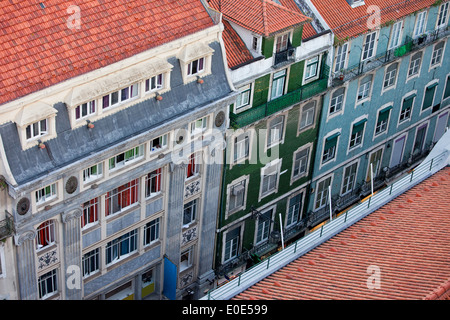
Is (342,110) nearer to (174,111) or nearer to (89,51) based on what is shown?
(174,111)

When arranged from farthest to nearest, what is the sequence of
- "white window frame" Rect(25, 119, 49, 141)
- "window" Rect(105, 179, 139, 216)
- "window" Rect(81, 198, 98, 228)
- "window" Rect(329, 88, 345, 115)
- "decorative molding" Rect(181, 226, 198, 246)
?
"window" Rect(329, 88, 345, 115) < "decorative molding" Rect(181, 226, 198, 246) < "window" Rect(105, 179, 139, 216) < "window" Rect(81, 198, 98, 228) < "white window frame" Rect(25, 119, 49, 141)

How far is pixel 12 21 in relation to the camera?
49062 millimetres

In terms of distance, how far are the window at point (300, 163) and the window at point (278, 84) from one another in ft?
23.0

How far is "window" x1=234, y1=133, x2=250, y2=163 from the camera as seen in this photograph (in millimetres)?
63469

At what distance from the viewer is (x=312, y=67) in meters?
67.0

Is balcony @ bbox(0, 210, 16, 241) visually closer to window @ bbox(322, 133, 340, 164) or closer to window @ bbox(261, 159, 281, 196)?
window @ bbox(261, 159, 281, 196)

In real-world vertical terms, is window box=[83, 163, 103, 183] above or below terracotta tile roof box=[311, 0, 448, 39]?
below

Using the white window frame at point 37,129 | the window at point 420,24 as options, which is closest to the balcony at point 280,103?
the window at point 420,24

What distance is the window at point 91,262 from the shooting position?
57469mm

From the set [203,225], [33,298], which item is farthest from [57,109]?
[203,225]

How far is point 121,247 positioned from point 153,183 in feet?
16.7

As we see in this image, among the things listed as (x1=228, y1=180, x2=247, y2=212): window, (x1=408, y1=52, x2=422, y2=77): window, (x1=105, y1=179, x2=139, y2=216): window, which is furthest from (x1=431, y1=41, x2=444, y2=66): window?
(x1=105, y1=179, x2=139, y2=216): window

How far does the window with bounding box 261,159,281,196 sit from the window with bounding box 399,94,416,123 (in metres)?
17.7

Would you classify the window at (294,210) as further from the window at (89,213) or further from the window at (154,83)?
the window at (89,213)
